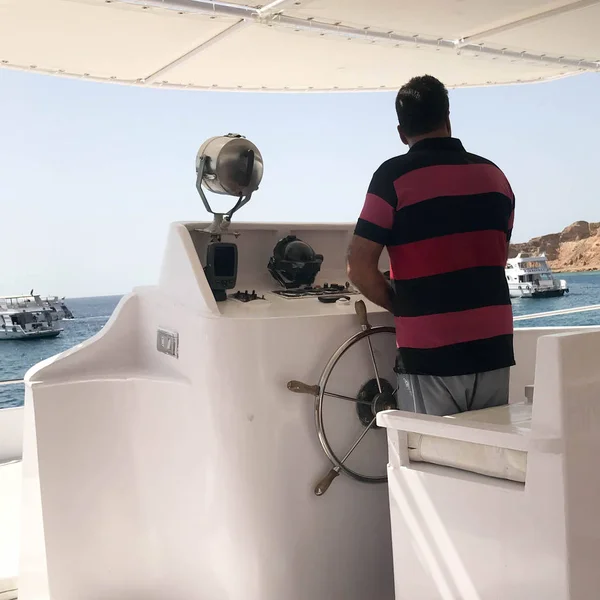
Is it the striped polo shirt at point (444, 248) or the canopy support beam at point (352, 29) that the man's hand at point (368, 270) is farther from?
the canopy support beam at point (352, 29)

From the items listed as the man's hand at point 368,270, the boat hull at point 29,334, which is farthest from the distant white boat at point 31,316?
the man's hand at point 368,270

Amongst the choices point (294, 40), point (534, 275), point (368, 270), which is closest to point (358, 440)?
point (368, 270)

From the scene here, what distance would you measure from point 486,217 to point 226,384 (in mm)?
761

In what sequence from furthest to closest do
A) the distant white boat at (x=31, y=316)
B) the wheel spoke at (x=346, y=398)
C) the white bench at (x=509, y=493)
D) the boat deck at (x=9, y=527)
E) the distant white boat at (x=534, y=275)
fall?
the distant white boat at (x=31, y=316) < the distant white boat at (x=534, y=275) < the boat deck at (x=9, y=527) < the wheel spoke at (x=346, y=398) < the white bench at (x=509, y=493)

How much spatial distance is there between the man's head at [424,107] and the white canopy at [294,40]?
2.89 meters

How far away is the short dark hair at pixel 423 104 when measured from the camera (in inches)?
69.5

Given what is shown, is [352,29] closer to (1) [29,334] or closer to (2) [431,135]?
(2) [431,135]

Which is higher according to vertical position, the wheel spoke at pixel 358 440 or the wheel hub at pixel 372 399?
A: the wheel hub at pixel 372 399

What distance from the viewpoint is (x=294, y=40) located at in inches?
215

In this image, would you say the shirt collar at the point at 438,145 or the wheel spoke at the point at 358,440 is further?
the wheel spoke at the point at 358,440

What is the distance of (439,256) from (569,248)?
22.6 metres

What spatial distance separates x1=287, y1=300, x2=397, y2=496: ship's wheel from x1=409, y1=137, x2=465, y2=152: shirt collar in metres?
0.44

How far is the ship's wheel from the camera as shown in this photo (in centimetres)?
191

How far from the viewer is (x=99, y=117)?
140 ft
